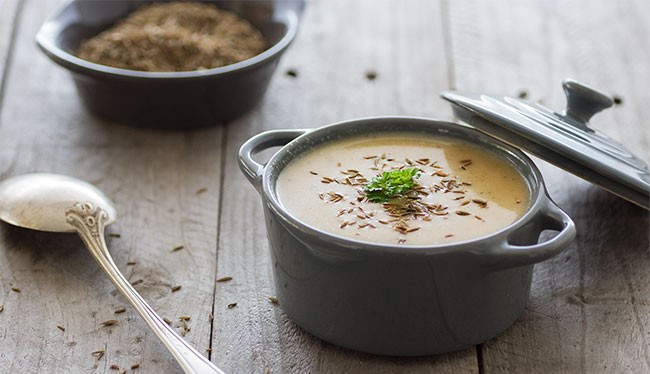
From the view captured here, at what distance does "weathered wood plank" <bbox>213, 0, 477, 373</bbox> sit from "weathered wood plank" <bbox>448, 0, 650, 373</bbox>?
81mm

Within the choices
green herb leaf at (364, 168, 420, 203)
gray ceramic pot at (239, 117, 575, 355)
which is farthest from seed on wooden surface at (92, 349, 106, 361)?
green herb leaf at (364, 168, 420, 203)

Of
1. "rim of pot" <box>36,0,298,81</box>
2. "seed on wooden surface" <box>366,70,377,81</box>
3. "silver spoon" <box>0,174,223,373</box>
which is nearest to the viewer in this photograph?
"silver spoon" <box>0,174,223,373</box>

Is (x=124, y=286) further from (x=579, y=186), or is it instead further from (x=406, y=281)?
(x=579, y=186)

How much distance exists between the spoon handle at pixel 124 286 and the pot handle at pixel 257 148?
0.23 m

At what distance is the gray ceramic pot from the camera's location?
116 cm

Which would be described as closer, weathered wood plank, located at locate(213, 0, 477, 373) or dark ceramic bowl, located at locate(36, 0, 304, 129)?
weathered wood plank, located at locate(213, 0, 477, 373)

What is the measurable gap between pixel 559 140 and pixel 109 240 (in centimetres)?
73

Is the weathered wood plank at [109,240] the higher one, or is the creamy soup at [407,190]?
the creamy soup at [407,190]

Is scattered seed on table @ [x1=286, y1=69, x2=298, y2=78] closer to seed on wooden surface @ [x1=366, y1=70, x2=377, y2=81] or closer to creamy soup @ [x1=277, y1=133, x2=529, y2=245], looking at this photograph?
seed on wooden surface @ [x1=366, y1=70, x2=377, y2=81]

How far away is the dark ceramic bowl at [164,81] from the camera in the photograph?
5.76 feet

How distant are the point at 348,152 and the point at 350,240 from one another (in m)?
0.30

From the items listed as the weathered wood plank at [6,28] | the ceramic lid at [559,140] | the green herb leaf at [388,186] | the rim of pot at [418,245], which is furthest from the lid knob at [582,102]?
the weathered wood plank at [6,28]

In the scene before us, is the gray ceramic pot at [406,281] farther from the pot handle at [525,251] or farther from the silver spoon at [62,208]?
the silver spoon at [62,208]

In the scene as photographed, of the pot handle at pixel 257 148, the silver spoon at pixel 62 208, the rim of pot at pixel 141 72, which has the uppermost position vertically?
the pot handle at pixel 257 148
